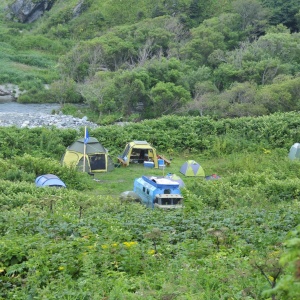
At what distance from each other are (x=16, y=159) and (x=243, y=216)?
8.83 m

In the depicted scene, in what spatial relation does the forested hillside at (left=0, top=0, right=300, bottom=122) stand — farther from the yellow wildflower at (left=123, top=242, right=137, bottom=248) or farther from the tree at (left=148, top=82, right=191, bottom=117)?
the yellow wildflower at (left=123, top=242, right=137, bottom=248)

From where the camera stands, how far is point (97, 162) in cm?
1670

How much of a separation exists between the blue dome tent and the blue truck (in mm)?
1935

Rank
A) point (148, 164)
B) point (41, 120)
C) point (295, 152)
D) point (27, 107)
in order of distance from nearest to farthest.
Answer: point (148, 164), point (295, 152), point (41, 120), point (27, 107)

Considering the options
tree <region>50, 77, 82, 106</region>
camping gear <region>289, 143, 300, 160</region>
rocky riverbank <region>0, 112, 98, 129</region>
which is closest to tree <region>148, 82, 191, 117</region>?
rocky riverbank <region>0, 112, 98, 129</region>

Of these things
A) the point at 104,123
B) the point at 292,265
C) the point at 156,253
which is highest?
the point at 292,265

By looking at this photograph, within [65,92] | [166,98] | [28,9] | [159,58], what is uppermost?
[28,9]

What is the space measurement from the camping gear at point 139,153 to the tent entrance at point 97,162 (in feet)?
2.97

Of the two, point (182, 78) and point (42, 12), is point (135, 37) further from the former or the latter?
point (42, 12)

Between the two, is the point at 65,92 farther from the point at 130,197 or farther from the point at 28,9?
the point at 28,9

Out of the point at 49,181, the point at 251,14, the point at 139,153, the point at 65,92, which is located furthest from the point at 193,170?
the point at 251,14

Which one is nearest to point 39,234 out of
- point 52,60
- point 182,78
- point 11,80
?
point 182,78

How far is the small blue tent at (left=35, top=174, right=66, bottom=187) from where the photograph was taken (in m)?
14.0

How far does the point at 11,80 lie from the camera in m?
37.4
